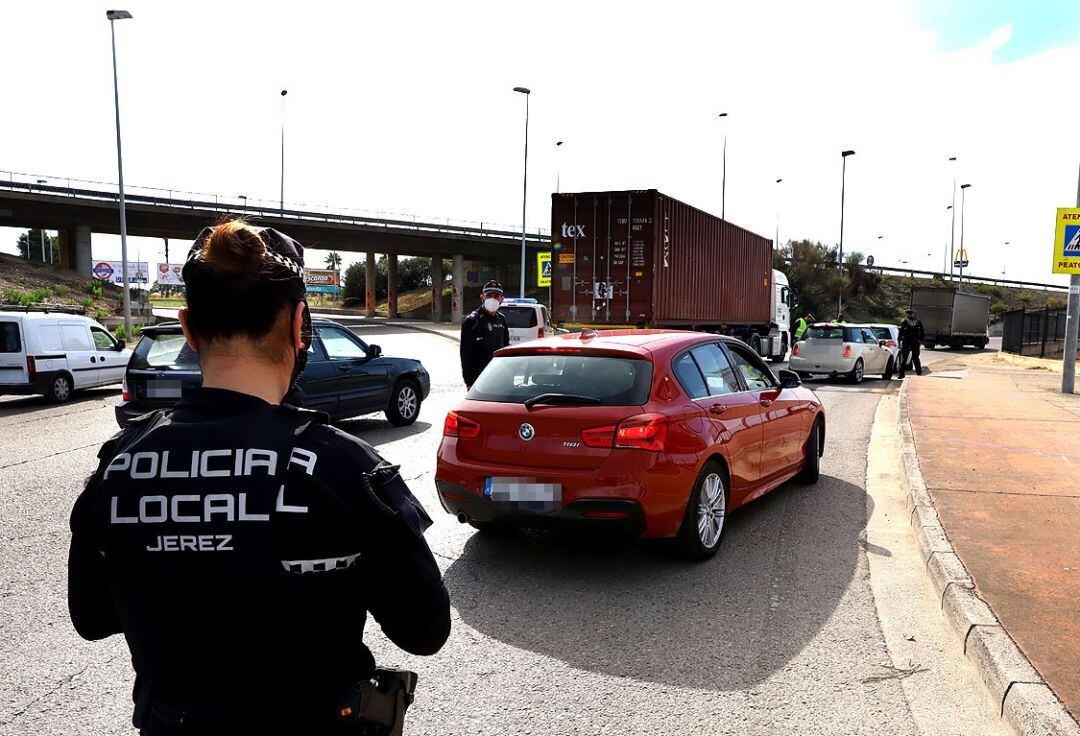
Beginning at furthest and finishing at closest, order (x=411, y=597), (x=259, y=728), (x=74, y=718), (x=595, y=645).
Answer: (x=595, y=645)
(x=74, y=718)
(x=411, y=597)
(x=259, y=728)

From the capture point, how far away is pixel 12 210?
4122cm

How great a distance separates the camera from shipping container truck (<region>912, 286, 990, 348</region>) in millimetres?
39594

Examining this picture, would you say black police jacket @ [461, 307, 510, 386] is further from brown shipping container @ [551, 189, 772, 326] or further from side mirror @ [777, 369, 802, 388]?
brown shipping container @ [551, 189, 772, 326]

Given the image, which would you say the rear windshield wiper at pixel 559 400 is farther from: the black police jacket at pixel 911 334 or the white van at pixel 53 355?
the black police jacket at pixel 911 334

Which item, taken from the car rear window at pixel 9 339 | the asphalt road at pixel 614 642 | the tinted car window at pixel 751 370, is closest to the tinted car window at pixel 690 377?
the tinted car window at pixel 751 370

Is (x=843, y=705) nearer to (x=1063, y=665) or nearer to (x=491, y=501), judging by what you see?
(x=1063, y=665)

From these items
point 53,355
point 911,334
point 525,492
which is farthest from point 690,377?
point 911,334

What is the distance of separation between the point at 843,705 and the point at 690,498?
1.81 metres

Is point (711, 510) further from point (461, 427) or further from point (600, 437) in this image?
point (461, 427)

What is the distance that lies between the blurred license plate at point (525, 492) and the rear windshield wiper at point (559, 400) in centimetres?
50

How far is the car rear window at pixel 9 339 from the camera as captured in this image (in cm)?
1329

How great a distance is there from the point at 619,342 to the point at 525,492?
132 cm

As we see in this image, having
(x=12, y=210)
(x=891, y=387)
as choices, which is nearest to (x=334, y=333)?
(x=891, y=387)

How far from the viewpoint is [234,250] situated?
1568 millimetres
